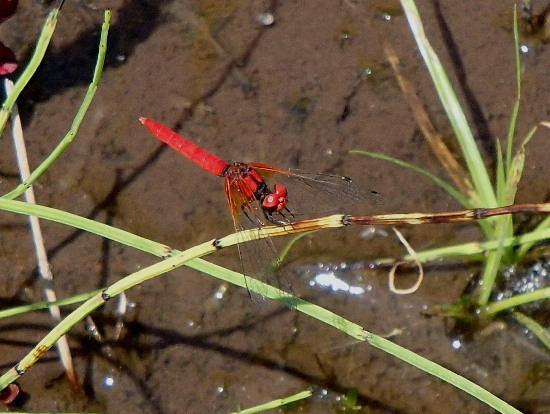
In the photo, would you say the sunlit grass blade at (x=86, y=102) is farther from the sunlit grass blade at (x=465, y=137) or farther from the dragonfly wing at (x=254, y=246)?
the sunlit grass blade at (x=465, y=137)

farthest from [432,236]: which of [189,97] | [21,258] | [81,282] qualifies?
[21,258]

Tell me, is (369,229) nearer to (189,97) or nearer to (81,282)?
(189,97)

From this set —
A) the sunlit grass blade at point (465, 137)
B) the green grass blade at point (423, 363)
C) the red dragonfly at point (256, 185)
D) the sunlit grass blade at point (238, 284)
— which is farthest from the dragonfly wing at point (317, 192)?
the green grass blade at point (423, 363)

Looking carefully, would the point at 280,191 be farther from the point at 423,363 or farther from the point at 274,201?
the point at 423,363

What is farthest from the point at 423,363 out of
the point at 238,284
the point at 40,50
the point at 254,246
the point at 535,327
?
the point at 40,50

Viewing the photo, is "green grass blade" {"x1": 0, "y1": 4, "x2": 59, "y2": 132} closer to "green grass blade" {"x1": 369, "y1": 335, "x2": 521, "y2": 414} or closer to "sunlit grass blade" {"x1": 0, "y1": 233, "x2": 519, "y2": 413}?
"sunlit grass blade" {"x1": 0, "y1": 233, "x2": 519, "y2": 413}

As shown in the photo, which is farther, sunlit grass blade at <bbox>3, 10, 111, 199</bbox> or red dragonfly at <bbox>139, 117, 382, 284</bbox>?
red dragonfly at <bbox>139, 117, 382, 284</bbox>

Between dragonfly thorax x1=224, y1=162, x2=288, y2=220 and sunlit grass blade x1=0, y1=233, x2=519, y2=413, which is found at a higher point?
sunlit grass blade x1=0, y1=233, x2=519, y2=413

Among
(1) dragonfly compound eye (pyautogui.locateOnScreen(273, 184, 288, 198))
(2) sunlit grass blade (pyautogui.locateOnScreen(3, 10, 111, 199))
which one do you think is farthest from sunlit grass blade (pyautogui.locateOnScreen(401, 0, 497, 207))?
(2) sunlit grass blade (pyautogui.locateOnScreen(3, 10, 111, 199))
